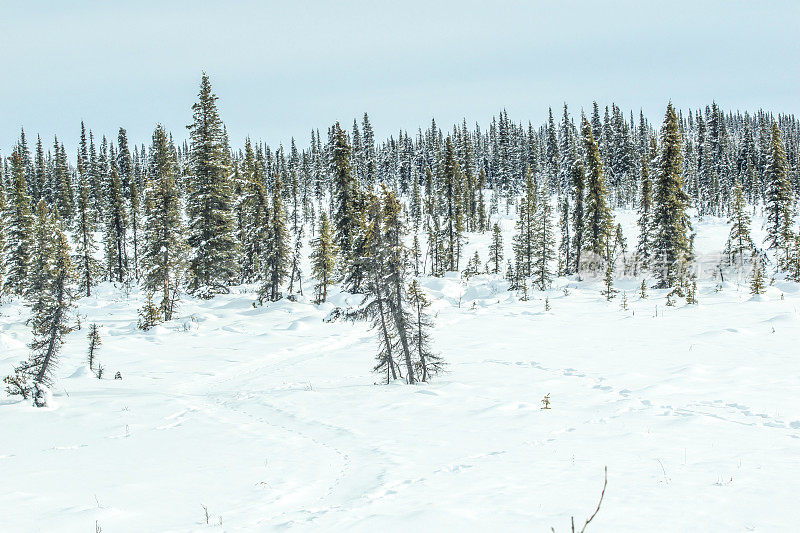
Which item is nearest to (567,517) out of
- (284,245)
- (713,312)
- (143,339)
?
(713,312)

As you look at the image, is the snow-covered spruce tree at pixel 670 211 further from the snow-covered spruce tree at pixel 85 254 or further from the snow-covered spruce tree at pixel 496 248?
the snow-covered spruce tree at pixel 85 254

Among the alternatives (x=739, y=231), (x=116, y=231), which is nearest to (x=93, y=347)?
(x=116, y=231)

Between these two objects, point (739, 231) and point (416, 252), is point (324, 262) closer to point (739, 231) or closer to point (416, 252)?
point (416, 252)

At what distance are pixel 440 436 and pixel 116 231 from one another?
202 ft

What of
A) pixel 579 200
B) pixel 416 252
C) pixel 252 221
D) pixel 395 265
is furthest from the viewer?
pixel 579 200

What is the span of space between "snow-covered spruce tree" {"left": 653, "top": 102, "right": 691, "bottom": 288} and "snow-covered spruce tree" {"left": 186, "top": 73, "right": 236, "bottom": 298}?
108ft

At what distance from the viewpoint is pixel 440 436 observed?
10828mm

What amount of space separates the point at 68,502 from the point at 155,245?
28.9 meters

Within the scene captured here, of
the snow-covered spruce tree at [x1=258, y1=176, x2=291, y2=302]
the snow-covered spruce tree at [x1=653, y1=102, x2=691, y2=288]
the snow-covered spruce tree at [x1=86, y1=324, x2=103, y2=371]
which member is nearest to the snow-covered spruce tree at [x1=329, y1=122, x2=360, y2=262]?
the snow-covered spruce tree at [x1=258, y1=176, x2=291, y2=302]

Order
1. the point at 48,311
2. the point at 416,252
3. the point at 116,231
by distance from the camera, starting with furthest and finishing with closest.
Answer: the point at 116,231
the point at 416,252
the point at 48,311

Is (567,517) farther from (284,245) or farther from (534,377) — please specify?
(284,245)

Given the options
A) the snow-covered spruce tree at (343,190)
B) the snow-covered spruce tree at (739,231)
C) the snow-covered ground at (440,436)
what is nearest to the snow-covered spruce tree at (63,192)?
the snow-covered spruce tree at (343,190)

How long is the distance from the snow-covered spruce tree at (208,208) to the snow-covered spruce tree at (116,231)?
2491 cm

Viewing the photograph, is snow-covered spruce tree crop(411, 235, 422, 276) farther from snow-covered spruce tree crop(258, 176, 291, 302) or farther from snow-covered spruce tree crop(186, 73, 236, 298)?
snow-covered spruce tree crop(186, 73, 236, 298)
